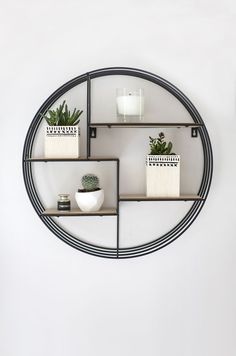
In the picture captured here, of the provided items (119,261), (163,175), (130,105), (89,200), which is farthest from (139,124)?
(119,261)

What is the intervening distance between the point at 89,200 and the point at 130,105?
339mm

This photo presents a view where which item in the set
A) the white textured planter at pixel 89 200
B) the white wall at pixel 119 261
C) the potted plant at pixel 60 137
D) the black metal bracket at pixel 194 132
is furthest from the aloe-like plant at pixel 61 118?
the black metal bracket at pixel 194 132

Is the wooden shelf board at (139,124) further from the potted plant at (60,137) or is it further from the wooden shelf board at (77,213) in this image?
the wooden shelf board at (77,213)

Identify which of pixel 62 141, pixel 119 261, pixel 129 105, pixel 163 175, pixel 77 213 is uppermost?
pixel 129 105

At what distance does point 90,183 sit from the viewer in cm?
143

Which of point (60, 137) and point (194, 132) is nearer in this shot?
point (60, 137)

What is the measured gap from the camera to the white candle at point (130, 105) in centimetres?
141

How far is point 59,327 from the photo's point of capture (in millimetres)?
1548

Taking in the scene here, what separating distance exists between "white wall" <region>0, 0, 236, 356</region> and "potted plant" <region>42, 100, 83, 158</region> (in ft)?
0.46

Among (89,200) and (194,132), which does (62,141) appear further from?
(194,132)
